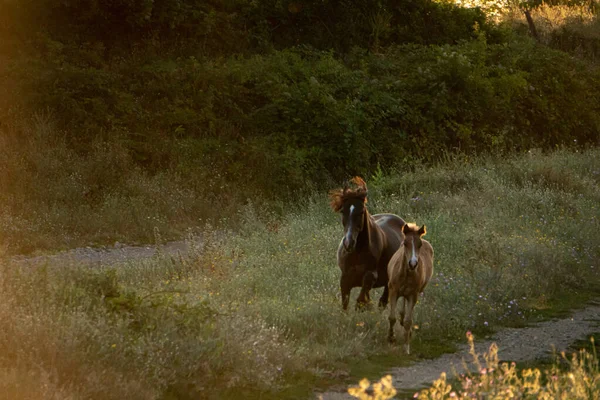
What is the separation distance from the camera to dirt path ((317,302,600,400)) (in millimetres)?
10758

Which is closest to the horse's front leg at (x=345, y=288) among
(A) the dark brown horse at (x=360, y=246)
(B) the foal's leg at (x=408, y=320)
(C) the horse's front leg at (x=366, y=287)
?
(A) the dark brown horse at (x=360, y=246)

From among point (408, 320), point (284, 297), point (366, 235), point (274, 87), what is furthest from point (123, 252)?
point (408, 320)

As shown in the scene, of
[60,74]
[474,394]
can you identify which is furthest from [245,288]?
[60,74]

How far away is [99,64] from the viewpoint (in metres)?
26.4

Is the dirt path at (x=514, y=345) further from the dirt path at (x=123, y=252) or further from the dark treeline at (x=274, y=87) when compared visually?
the dark treeline at (x=274, y=87)

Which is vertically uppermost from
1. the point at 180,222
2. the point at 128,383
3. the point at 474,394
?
the point at 474,394

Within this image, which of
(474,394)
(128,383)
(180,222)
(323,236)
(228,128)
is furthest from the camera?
(228,128)

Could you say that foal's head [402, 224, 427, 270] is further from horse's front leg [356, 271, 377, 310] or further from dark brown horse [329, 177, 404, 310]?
horse's front leg [356, 271, 377, 310]

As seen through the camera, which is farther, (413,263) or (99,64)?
(99,64)

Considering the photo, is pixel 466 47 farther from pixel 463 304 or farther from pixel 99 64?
pixel 463 304

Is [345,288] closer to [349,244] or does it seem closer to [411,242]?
[349,244]

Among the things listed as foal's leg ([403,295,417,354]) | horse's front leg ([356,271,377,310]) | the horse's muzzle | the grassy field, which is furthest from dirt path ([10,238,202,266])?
foal's leg ([403,295,417,354])

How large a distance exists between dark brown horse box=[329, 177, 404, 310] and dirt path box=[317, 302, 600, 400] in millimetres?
1400

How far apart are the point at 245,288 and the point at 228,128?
474 inches
